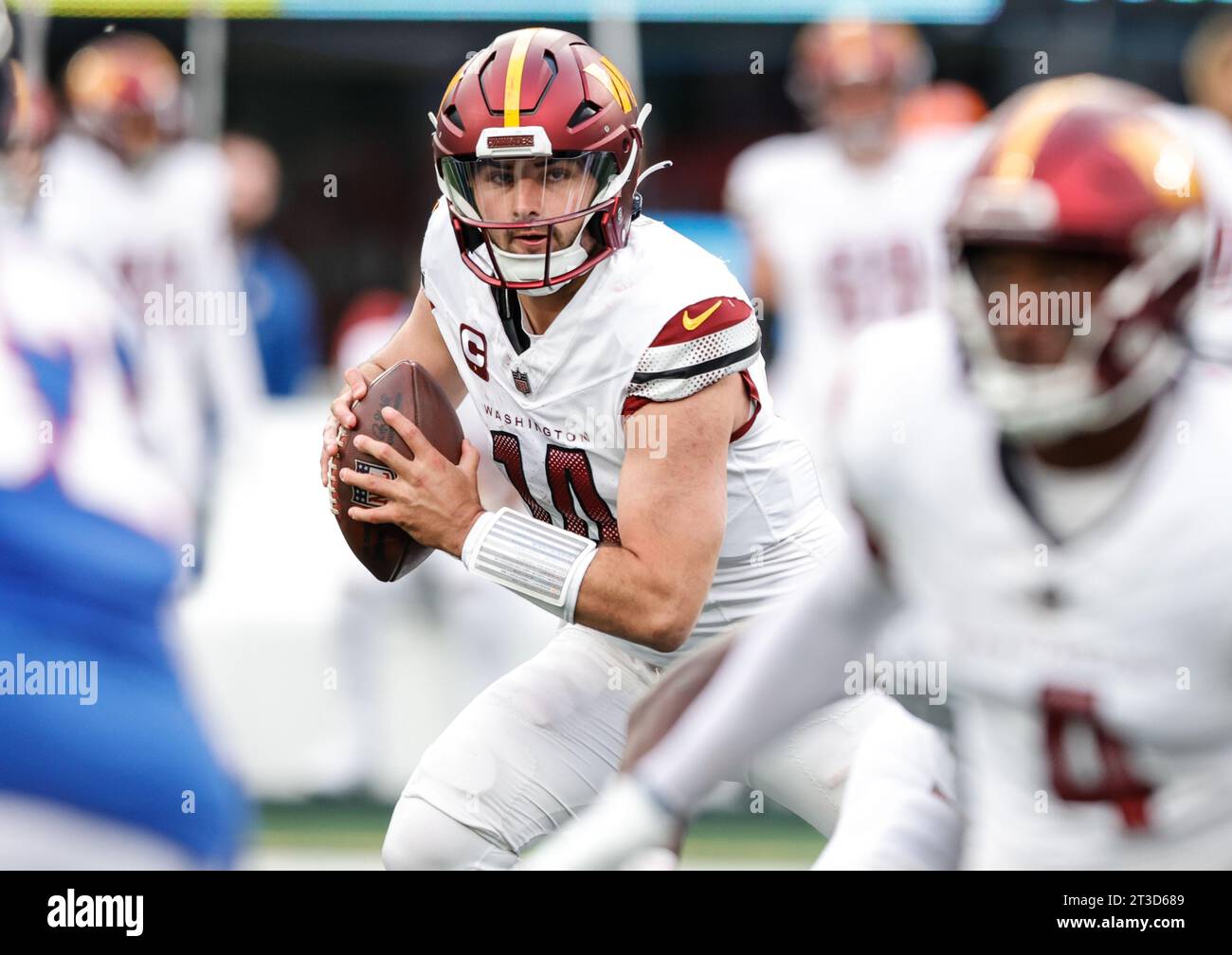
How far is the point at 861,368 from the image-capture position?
2.34 meters

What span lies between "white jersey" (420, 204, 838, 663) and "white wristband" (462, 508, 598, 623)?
197 mm

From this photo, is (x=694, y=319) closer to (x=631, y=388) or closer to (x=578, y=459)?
(x=631, y=388)

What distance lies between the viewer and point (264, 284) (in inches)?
289

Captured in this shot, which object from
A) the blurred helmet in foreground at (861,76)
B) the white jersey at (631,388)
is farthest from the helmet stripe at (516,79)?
the blurred helmet in foreground at (861,76)

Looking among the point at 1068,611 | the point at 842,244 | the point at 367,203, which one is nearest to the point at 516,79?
the point at 1068,611

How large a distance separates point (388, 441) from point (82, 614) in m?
1.18

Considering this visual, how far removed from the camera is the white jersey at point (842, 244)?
6.32 metres

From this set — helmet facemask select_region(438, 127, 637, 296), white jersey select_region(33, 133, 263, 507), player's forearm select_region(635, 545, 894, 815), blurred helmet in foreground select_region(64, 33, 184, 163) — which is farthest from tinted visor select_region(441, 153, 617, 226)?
blurred helmet in foreground select_region(64, 33, 184, 163)

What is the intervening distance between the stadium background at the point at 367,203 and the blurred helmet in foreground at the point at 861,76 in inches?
10.2

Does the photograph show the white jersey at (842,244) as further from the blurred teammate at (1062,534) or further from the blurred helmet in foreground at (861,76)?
the blurred teammate at (1062,534)

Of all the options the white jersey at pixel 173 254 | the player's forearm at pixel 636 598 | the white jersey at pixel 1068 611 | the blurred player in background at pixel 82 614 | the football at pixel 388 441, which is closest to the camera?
the blurred player in background at pixel 82 614

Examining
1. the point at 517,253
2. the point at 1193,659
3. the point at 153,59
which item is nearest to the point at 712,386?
the point at 517,253

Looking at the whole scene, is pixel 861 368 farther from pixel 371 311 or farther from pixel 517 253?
pixel 371 311

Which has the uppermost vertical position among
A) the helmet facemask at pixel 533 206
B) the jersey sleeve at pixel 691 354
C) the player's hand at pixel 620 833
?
the helmet facemask at pixel 533 206
